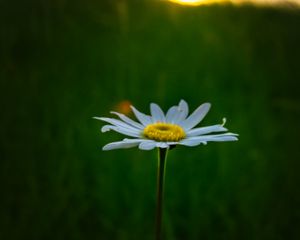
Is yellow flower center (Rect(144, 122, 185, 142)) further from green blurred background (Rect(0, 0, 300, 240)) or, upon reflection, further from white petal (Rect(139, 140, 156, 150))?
green blurred background (Rect(0, 0, 300, 240))

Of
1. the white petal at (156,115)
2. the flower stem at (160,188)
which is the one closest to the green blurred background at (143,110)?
the white petal at (156,115)

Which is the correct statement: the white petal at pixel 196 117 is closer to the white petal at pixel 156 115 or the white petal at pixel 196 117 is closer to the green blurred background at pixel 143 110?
the white petal at pixel 156 115

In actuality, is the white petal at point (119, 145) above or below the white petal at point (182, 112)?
below

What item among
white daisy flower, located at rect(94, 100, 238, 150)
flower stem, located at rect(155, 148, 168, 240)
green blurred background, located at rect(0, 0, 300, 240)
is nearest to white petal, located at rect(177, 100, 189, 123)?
white daisy flower, located at rect(94, 100, 238, 150)

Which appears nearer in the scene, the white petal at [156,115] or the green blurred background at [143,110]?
the white petal at [156,115]

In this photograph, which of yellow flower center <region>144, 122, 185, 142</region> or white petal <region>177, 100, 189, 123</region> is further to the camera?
white petal <region>177, 100, 189, 123</region>

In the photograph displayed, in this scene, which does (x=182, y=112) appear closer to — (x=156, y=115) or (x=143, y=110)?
(x=156, y=115)

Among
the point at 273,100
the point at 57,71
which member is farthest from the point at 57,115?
the point at 273,100
